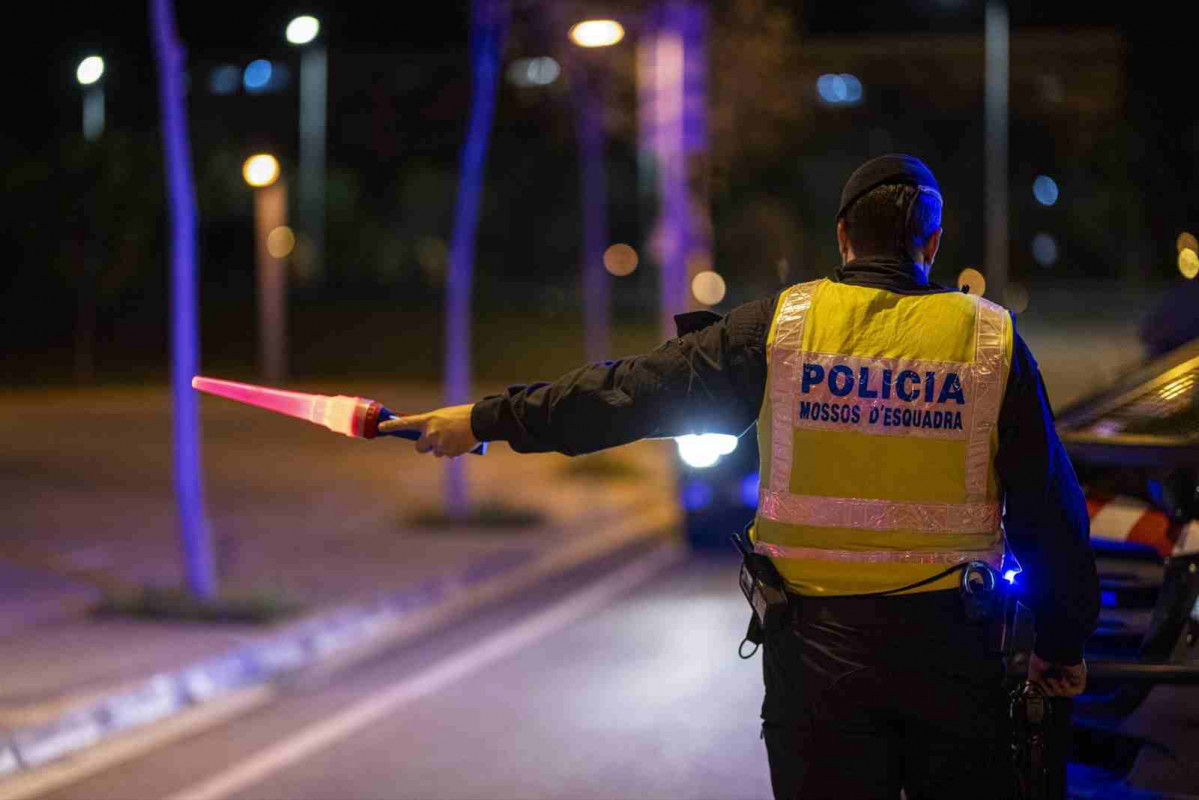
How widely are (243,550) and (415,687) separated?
17.0ft

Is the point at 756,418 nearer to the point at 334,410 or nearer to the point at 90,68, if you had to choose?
the point at 334,410

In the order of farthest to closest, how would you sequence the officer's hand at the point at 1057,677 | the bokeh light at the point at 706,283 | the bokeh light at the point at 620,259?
the bokeh light at the point at 620,259, the bokeh light at the point at 706,283, the officer's hand at the point at 1057,677

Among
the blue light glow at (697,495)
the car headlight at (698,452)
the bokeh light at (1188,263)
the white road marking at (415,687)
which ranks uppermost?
the bokeh light at (1188,263)

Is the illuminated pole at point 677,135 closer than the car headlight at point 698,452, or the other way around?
the car headlight at point 698,452

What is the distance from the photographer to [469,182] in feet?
48.5

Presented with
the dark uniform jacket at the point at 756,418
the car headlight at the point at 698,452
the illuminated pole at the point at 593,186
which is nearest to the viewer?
the dark uniform jacket at the point at 756,418

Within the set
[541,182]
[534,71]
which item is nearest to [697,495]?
[534,71]

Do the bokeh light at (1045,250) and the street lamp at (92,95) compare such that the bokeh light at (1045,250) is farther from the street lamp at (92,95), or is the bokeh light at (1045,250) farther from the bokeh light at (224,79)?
the bokeh light at (224,79)

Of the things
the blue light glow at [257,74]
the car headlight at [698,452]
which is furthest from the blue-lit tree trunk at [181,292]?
the car headlight at [698,452]

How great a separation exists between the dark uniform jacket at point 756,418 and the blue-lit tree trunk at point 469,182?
10.8 metres

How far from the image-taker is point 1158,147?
28.8 ft

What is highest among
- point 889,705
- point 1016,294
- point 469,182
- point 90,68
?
point 90,68

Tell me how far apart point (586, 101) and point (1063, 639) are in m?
17.5

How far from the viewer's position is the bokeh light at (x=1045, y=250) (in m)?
8.85
